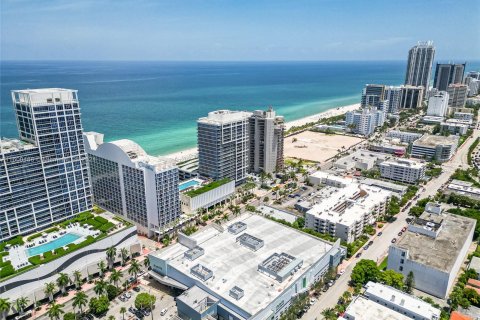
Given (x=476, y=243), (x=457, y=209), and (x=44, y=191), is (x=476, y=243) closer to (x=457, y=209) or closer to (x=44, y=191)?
(x=457, y=209)

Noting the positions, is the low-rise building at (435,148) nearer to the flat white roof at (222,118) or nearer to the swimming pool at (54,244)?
the flat white roof at (222,118)

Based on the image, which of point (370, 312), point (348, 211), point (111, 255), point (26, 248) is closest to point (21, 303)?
point (26, 248)

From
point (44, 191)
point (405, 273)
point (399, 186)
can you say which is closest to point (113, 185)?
point (44, 191)

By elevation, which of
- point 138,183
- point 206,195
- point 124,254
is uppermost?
point 138,183

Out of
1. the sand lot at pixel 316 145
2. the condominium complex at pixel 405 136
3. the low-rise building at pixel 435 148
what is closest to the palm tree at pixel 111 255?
the sand lot at pixel 316 145

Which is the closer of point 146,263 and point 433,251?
point 433,251

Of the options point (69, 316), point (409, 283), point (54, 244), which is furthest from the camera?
point (54, 244)

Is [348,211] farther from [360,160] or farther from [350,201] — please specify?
[360,160]
